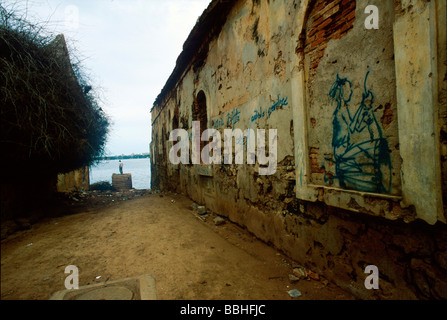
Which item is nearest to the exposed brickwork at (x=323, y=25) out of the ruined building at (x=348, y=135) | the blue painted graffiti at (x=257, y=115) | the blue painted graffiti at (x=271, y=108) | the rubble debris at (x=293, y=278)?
the ruined building at (x=348, y=135)

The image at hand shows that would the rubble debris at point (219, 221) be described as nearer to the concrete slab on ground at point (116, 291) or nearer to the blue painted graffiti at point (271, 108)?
the concrete slab on ground at point (116, 291)

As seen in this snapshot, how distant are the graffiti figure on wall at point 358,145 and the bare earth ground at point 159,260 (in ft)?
3.96

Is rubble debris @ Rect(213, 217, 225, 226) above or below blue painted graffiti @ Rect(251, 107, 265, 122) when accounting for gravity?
below

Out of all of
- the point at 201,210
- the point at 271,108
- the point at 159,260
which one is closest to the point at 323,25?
the point at 271,108

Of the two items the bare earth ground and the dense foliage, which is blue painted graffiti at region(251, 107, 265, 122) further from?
the dense foliage

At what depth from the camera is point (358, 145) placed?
191 centimetres

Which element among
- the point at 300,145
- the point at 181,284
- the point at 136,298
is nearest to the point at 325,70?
the point at 300,145

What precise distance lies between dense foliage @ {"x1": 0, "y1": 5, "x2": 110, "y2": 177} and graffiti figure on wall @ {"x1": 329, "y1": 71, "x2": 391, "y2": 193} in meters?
3.93

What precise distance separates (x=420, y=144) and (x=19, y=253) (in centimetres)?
432

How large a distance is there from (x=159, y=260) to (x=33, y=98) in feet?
9.88

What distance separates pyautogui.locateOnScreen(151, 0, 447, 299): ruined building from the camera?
4.66 ft

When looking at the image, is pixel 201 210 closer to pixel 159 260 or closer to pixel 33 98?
pixel 159 260

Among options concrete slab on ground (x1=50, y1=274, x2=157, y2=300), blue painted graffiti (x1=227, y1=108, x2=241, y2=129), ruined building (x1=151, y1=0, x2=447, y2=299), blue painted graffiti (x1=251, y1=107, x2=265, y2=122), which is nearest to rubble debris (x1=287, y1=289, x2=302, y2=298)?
ruined building (x1=151, y1=0, x2=447, y2=299)

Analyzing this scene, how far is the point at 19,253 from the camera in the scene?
7.88 feet
